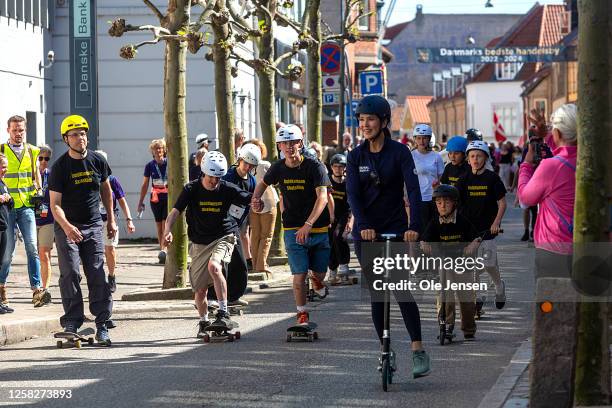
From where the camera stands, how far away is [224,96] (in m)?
19.8

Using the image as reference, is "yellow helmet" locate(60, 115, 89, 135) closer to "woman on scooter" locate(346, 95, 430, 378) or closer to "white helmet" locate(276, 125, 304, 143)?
"white helmet" locate(276, 125, 304, 143)

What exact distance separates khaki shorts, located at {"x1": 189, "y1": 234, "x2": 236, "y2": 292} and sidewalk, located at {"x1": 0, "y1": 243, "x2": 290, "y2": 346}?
154cm

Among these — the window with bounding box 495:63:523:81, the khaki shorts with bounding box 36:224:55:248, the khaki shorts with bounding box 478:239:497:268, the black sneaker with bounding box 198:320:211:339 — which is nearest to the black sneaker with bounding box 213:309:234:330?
the black sneaker with bounding box 198:320:211:339

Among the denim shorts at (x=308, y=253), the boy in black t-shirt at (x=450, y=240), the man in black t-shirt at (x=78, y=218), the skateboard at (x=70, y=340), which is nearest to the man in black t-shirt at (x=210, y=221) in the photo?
the denim shorts at (x=308, y=253)

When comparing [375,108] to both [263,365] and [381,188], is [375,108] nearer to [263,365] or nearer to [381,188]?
[381,188]

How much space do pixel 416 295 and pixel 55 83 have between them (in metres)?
14.0

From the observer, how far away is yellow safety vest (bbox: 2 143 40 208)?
1545cm

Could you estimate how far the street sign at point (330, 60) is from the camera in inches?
1241

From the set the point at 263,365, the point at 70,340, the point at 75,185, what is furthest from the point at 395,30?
the point at 263,365

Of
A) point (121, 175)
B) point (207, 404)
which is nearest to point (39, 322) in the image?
point (207, 404)

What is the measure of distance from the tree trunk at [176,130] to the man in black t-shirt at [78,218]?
4.22 m

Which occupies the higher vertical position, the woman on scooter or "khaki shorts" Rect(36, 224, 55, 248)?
the woman on scooter

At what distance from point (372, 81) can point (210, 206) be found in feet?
74.2

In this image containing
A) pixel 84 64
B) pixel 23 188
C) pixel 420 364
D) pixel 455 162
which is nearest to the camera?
pixel 420 364
